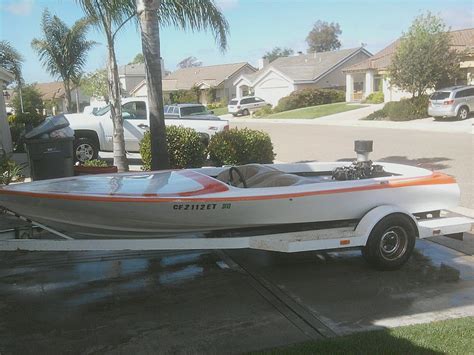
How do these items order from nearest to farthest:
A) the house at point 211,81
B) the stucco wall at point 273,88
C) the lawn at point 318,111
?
the lawn at point 318,111
the stucco wall at point 273,88
the house at point 211,81

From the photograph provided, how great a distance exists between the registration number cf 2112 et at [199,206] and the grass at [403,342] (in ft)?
4.99

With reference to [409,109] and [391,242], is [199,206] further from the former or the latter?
[409,109]

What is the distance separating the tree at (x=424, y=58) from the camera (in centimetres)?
2781

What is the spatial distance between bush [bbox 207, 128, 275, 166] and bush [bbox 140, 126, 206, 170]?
12.9 inches

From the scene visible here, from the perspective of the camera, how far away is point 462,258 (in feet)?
18.7

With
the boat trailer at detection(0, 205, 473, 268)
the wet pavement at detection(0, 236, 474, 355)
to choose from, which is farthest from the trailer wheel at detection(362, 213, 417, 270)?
the wet pavement at detection(0, 236, 474, 355)

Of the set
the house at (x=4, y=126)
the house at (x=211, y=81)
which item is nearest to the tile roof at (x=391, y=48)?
the house at (x=211, y=81)

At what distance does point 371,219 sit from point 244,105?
40929mm

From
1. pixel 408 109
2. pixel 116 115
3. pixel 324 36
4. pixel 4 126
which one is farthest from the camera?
pixel 324 36

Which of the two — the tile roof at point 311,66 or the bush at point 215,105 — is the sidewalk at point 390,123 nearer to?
the tile roof at point 311,66

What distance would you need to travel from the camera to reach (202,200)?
4.61 metres

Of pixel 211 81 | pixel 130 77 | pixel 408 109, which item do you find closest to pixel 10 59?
pixel 408 109

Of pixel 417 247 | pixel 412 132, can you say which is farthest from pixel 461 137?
pixel 417 247

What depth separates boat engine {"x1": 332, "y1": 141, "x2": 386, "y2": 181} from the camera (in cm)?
562
